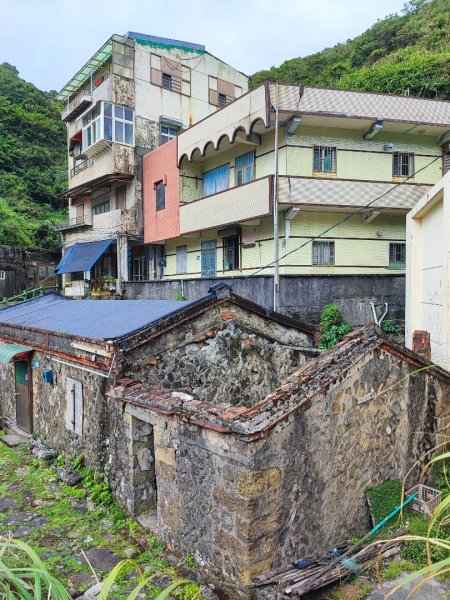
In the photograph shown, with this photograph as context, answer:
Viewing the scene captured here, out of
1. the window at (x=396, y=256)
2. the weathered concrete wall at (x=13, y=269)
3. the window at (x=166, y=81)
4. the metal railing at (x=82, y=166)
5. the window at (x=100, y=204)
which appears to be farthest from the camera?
the weathered concrete wall at (x=13, y=269)

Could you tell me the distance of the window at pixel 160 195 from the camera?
22.1 meters

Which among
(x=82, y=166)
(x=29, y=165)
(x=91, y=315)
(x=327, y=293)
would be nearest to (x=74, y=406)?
(x=91, y=315)

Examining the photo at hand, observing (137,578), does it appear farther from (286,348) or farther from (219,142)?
(219,142)

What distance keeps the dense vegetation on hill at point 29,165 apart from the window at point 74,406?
24196mm

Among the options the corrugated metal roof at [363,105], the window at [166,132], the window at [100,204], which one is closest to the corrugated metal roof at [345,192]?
the corrugated metal roof at [363,105]

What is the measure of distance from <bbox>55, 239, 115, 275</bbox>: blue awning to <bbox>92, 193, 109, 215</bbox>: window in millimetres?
2314

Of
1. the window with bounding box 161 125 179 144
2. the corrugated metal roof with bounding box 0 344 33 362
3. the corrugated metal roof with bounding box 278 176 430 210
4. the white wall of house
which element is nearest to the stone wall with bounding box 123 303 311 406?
the white wall of house

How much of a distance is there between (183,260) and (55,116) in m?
32.1

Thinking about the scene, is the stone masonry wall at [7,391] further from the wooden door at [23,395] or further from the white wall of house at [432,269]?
the white wall of house at [432,269]

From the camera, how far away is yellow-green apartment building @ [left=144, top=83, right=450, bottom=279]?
51.7ft

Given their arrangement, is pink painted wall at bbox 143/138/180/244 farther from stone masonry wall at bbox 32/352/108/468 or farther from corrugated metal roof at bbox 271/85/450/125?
stone masonry wall at bbox 32/352/108/468

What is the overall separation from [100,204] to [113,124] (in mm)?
5495

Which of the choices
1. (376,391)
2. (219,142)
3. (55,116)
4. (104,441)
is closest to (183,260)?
(219,142)

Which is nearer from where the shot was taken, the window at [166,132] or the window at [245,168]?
the window at [245,168]
